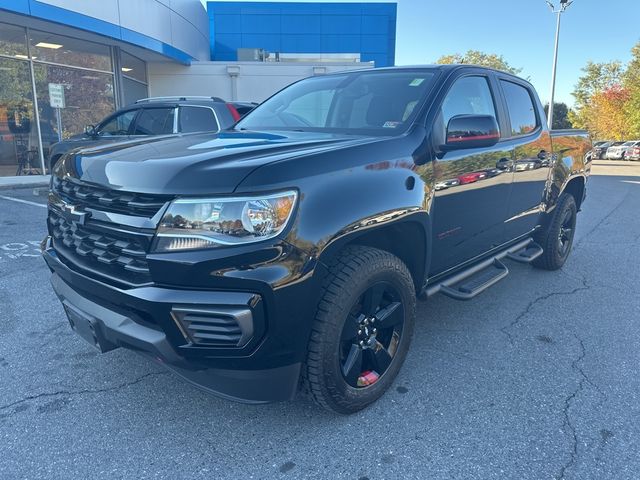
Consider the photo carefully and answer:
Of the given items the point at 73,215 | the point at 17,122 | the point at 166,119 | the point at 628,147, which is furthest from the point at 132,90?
the point at 628,147

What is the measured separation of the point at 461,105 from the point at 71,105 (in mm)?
12838

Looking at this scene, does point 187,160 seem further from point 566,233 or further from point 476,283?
point 566,233

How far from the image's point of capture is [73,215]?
2.38 meters

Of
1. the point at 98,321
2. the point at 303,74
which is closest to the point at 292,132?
the point at 98,321

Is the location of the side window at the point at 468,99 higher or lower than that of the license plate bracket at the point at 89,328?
higher

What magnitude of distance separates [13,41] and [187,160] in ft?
40.4

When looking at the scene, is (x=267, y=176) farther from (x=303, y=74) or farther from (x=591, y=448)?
(x=303, y=74)

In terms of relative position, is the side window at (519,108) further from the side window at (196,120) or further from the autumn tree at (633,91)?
the autumn tree at (633,91)

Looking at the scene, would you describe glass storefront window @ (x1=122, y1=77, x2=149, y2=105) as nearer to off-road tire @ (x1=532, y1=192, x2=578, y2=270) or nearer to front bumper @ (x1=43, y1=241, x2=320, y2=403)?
off-road tire @ (x1=532, y1=192, x2=578, y2=270)

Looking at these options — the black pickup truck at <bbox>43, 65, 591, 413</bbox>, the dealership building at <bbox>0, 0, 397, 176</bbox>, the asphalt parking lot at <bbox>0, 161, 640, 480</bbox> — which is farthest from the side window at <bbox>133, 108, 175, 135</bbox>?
the black pickup truck at <bbox>43, 65, 591, 413</bbox>

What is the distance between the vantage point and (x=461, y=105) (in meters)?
3.29

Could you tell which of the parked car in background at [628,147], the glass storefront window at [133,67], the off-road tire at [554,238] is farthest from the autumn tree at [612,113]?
the off-road tire at [554,238]

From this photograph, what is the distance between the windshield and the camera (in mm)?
3027

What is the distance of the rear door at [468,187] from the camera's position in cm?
295
